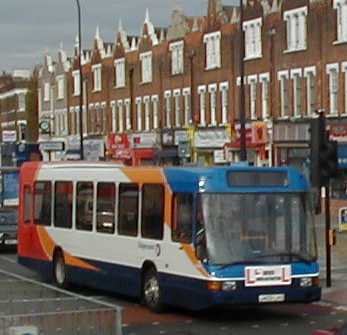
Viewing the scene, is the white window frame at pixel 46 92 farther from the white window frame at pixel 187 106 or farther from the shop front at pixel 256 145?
the shop front at pixel 256 145

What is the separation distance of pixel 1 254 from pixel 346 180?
21.3m

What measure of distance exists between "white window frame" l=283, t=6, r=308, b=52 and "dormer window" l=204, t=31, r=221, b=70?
8162mm

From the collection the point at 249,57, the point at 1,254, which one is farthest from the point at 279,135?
the point at 1,254

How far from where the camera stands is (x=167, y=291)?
61.9ft

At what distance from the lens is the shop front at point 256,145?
56.9 meters

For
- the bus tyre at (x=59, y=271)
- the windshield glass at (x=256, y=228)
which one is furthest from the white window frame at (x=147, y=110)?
the windshield glass at (x=256, y=228)

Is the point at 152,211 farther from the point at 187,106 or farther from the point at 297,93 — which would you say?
the point at 187,106

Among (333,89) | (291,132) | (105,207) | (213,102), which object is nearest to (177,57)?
(213,102)

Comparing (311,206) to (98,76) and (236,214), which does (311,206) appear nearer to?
(236,214)

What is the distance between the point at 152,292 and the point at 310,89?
35.1m

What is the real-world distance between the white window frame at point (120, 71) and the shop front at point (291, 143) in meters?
24.0

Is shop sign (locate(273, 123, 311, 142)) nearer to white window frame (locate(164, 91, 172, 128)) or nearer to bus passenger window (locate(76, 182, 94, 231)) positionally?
white window frame (locate(164, 91, 172, 128))

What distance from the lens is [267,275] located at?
1780cm

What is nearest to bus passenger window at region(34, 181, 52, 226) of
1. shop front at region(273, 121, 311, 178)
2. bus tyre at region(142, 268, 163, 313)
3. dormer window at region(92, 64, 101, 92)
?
bus tyre at region(142, 268, 163, 313)
